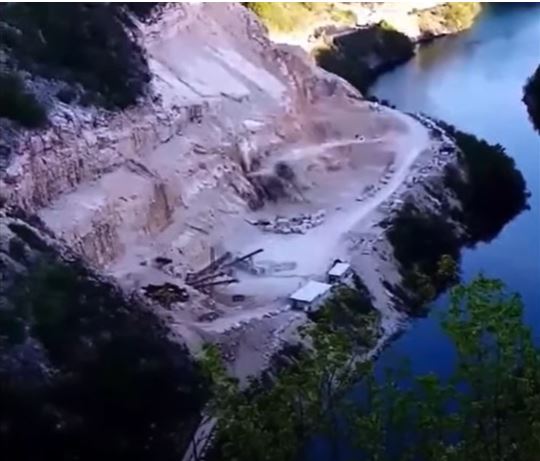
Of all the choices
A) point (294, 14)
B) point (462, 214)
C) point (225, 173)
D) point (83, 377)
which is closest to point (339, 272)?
point (225, 173)

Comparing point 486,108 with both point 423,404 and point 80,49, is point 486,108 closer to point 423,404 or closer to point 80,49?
point 80,49

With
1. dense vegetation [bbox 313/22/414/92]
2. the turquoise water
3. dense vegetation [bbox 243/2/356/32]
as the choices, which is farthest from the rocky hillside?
dense vegetation [bbox 243/2/356/32]

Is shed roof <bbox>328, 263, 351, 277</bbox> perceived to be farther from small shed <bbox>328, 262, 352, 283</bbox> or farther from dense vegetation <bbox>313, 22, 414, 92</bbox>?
dense vegetation <bbox>313, 22, 414, 92</bbox>

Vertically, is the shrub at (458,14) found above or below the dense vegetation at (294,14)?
above

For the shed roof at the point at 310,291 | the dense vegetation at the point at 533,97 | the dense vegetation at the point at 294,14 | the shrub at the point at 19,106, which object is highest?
the dense vegetation at the point at 533,97

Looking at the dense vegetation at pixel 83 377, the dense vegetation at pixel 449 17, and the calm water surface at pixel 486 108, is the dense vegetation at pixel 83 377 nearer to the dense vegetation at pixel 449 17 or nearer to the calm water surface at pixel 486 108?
the calm water surface at pixel 486 108

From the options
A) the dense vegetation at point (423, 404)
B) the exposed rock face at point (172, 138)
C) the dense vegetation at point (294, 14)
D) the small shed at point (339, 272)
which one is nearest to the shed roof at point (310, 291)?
the small shed at point (339, 272)

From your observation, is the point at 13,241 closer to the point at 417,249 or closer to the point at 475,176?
the point at 417,249
